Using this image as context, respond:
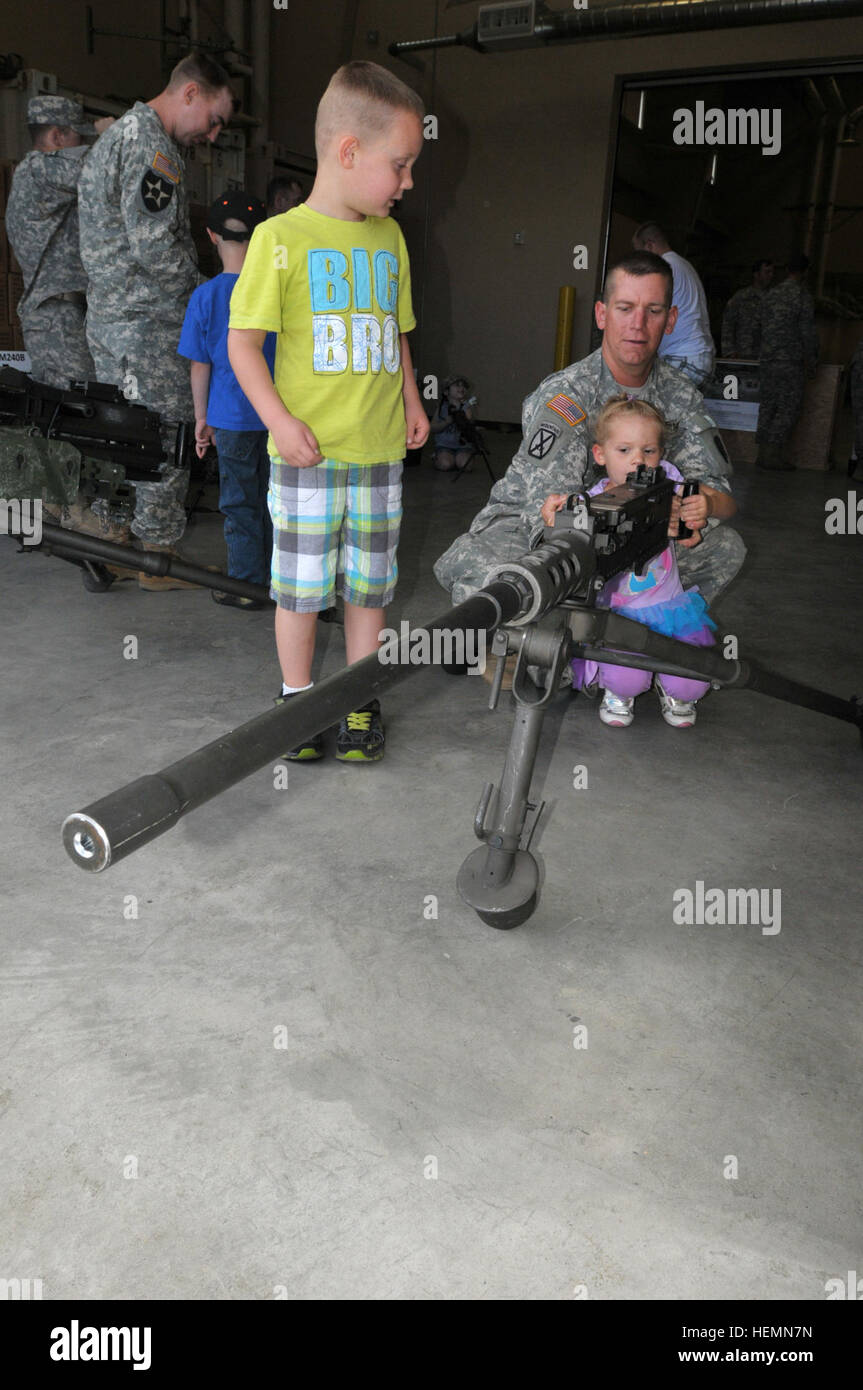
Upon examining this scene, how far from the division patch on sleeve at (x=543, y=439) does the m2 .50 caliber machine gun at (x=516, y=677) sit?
23.7 inches

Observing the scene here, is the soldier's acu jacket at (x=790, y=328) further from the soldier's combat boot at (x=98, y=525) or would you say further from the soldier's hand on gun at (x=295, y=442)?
the soldier's hand on gun at (x=295, y=442)

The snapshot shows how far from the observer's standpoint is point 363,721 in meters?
2.17

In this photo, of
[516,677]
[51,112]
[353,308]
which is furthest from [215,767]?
[51,112]

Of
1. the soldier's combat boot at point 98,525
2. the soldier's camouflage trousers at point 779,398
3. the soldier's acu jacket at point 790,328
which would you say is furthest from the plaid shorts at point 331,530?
the soldier's acu jacket at point 790,328

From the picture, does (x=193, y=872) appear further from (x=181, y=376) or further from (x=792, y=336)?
(x=792, y=336)

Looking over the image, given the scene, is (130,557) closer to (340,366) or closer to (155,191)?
(340,366)

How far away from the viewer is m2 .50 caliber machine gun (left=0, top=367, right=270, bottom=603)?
2.64 metres

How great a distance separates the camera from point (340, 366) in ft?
6.40

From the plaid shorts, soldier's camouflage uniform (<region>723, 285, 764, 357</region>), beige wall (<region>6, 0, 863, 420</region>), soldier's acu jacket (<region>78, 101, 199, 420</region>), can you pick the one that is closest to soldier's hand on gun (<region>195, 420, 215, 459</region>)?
soldier's acu jacket (<region>78, 101, 199, 420</region>)

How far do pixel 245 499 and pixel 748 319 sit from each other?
5.96m

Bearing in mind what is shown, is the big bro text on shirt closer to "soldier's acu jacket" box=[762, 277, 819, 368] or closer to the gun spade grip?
the gun spade grip
